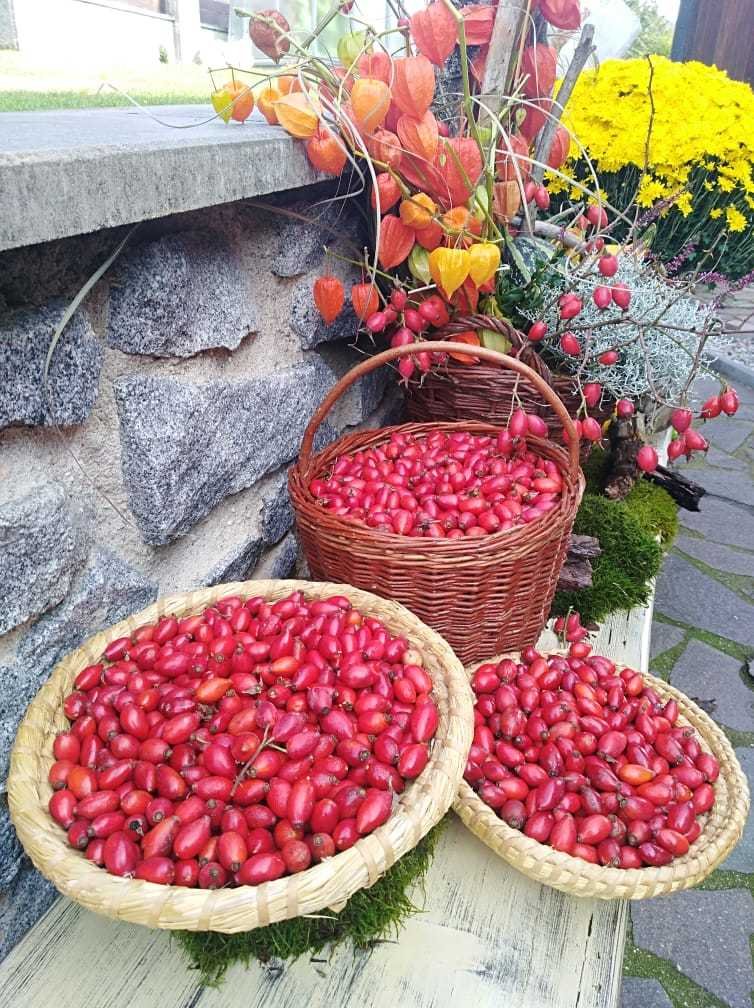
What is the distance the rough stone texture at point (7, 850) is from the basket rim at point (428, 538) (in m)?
0.62

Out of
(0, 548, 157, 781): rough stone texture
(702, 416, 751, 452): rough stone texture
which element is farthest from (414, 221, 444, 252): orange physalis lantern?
(702, 416, 751, 452): rough stone texture

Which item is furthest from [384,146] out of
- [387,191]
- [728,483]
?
[728,483]

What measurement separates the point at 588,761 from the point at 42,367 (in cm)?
95

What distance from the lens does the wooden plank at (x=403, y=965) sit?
94 cm

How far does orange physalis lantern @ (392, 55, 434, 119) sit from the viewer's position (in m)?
1.37

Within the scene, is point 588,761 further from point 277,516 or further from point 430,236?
point 430,236

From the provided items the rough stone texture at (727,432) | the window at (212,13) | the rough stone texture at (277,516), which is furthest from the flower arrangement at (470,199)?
the window at (212,13)

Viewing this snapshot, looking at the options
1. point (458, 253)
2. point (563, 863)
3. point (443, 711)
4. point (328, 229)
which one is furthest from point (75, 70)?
point (563, 863)

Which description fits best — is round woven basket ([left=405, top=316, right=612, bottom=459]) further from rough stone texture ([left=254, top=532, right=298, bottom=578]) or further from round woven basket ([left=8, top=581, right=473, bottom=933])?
round woven basket ([left=8, top=581, right=473, bottom=933])

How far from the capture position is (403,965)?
38.6 inches

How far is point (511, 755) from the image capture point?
45.1 inches

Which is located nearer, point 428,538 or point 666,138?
point 428,538

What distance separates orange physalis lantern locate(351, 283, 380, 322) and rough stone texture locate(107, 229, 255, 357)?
0.33 meters

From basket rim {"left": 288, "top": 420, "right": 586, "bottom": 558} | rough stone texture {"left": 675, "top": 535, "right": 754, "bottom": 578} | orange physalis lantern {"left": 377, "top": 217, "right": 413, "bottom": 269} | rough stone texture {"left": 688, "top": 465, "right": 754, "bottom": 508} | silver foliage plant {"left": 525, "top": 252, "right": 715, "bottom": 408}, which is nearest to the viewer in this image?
basket rim {"left": 288, "top": 420, "right": 586, "bottom": 558}
